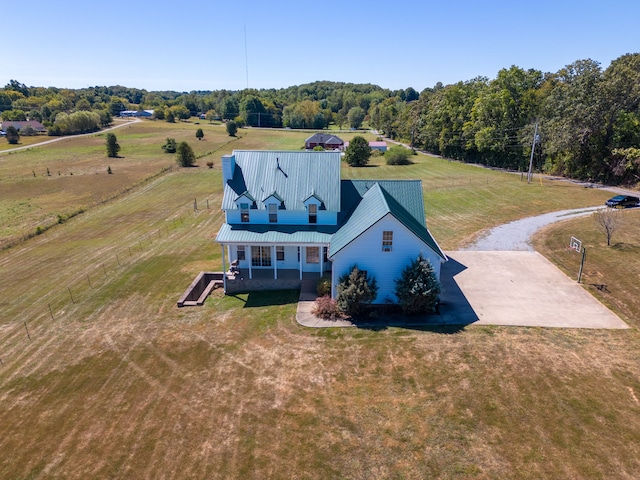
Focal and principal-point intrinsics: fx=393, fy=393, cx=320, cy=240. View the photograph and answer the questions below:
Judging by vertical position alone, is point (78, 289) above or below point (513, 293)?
below

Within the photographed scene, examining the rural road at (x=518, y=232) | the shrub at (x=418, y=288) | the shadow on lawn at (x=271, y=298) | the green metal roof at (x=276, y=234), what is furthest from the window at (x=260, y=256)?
the rural road at (x=518, y=232)

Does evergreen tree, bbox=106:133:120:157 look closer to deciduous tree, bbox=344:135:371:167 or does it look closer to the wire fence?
deciduous tree, bbox=344:135:371:167

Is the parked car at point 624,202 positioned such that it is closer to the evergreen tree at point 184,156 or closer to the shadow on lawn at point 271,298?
the shadow on lawn at point 271,298

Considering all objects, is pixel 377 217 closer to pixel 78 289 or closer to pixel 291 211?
pixel 291 211

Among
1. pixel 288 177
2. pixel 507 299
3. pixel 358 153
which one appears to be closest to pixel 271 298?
pixel 288 177

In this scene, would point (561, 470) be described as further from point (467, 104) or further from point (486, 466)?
point (467, 104)
